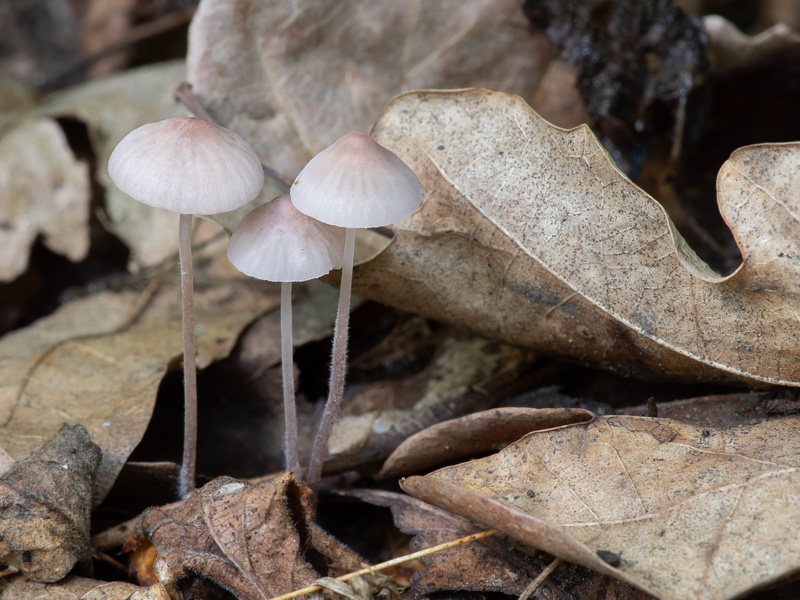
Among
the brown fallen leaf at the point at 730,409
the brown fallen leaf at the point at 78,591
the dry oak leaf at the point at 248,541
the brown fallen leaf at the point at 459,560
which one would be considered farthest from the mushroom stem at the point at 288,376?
the brown fallen leaf at the point at 730,409

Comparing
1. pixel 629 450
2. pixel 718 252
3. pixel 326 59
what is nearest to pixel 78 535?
pixel 629 450

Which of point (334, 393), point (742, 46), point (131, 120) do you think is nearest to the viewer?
point (334, 393)

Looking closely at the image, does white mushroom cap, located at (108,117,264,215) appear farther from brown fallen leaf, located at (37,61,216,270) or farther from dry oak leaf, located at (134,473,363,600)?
brown fallen leaf, located at (37,61,216,270)

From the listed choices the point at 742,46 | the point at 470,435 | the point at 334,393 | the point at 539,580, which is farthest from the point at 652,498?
the point at 742,46

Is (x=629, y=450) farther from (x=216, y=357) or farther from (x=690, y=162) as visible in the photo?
(x=690, y=162)

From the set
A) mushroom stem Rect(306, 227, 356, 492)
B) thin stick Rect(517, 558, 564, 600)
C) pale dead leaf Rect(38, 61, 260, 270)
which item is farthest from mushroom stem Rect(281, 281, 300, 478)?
pale dead leaf Rect(38, 61, 260, 270)

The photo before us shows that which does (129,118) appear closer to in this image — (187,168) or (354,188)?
(187,168)
